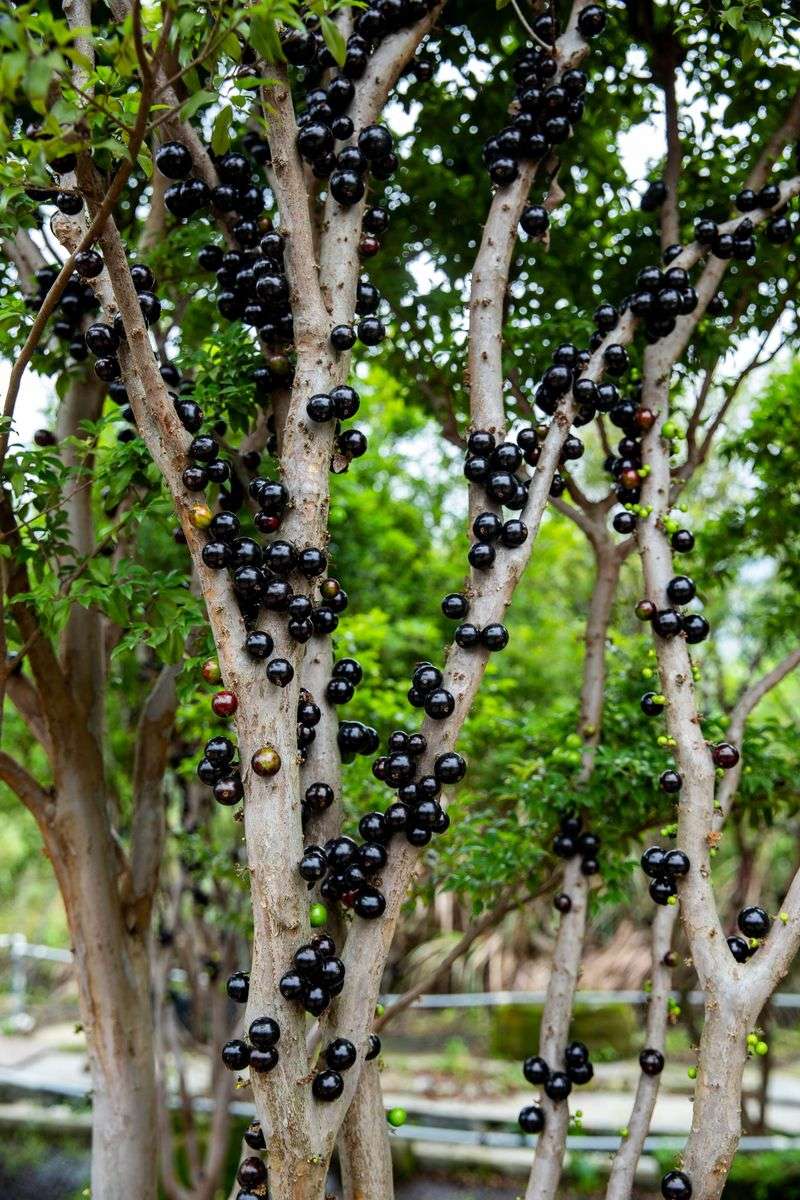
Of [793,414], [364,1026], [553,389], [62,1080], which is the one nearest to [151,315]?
[553,389]

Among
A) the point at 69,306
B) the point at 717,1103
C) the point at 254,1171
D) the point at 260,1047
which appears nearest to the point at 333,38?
the point at 69,306

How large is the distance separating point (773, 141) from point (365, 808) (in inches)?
156

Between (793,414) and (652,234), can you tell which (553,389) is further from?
(793,414)

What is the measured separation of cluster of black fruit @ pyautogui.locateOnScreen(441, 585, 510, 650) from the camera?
12.1ft

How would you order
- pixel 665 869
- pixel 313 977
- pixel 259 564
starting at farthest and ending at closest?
pixel 665 869, pixel 259 564, pixel 313 977

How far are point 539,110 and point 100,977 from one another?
13.8ft

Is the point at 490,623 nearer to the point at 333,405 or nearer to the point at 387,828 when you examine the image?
the point at 387,828

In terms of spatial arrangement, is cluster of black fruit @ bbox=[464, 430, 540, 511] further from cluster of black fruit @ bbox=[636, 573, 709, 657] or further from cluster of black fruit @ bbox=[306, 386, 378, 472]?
cluster of black fruit @ bbox=[636, 573, 709, 657]

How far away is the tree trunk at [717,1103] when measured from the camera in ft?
11.3

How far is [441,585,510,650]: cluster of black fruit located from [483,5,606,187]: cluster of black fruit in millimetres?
1485

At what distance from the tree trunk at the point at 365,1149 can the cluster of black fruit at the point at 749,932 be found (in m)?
1.40

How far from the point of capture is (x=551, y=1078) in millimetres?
4203

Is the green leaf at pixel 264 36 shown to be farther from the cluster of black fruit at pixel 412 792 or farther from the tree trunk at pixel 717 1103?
the tree trunk at pixel 717 1103

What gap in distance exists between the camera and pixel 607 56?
17.5ft
